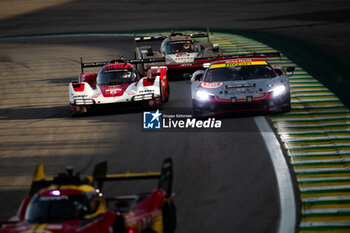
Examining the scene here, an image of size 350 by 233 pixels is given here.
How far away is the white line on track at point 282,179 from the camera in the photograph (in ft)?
34.6

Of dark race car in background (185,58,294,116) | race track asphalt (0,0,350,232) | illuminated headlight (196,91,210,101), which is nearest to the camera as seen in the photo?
race track asphalt (0,0,350,232)

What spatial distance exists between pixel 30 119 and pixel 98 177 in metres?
10.7

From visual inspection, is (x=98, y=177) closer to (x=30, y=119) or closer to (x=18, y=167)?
(x=18, y=167)

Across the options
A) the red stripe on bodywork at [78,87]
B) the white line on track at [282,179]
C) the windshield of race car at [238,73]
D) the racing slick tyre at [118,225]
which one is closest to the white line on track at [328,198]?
the white line on track at [282,179]

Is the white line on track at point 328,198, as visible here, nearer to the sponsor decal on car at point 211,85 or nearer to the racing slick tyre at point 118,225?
the racing slick tyre at point 118,225

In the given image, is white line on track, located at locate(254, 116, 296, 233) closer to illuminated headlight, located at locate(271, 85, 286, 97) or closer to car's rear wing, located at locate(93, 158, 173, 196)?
illuminated headlight, located at locate(271, 85, 286, 97)

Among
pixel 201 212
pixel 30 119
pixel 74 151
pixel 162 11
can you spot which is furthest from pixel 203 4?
pixel 201 212

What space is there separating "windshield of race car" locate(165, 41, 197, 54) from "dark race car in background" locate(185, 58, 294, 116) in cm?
688

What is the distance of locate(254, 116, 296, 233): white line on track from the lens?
10547 mm

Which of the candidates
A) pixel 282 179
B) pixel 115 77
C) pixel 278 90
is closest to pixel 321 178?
pixel 282 179

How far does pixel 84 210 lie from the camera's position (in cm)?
883

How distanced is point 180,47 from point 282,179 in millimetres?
13487

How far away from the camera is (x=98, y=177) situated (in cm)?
997

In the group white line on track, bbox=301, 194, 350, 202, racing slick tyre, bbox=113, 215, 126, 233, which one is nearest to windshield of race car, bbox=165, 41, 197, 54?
white line on track, bbox=301, 194, 350, 202
